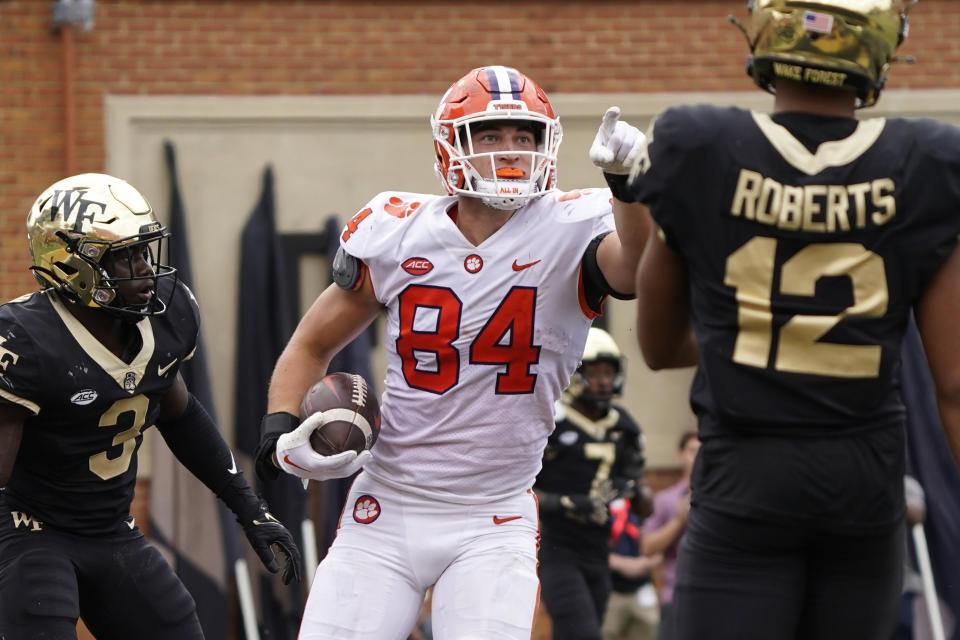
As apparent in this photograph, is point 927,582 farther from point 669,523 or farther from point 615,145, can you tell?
point 615,145

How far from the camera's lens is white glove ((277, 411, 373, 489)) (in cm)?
390

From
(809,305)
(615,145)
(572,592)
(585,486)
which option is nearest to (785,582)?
(809,305)

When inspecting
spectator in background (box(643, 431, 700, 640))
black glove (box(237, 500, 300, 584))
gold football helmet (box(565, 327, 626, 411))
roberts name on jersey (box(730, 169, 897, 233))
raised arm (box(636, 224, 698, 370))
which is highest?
roberts name on jersey (box(730, 169, 897, 233))

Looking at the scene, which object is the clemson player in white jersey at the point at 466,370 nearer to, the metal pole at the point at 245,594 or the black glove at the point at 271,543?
the black glove at the point at 271,543

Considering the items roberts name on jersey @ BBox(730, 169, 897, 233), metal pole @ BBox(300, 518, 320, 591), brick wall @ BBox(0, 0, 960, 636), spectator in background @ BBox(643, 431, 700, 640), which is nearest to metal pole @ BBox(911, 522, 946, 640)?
spectator in background @ BBox(643, 431, 700, 640)

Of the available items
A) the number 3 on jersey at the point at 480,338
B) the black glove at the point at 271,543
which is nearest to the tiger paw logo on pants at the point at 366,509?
the number 3 on jersey at the point at 480,338

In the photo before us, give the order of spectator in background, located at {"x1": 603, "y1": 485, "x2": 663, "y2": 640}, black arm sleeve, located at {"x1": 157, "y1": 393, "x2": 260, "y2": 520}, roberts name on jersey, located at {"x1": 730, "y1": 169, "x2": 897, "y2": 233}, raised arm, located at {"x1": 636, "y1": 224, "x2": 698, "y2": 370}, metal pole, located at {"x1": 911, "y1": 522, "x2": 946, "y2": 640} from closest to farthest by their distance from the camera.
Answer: roberts name on jersey, located at {"x1": 730, "y1": 169, "x2": 897, "y2": 233}
raised arm, located at {"x1": 636, "y1": 224, "x2": 698, "y2": 370}
black arm sleeve, located at {"x1": 157, "y1": 393, "x2": 260, "y2": 520}
spectator in background, located at {"x1": 603, "y1": 485, "x2": 663, "y2": 640}
metal pole, located at {"x1": 911, "y1": 522, "x2": 946, "y2": 640}

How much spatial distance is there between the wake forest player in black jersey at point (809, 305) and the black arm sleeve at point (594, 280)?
108cm

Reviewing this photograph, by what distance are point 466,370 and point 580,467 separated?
11.4 ft

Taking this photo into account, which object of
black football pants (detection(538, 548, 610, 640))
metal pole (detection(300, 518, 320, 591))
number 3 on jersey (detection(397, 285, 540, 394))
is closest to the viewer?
number 3 on jersey (detection(397, 285, 540, 394))

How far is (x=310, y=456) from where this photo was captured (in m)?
3.91

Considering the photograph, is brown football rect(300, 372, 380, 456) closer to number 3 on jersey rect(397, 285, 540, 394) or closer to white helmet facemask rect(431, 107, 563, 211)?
number 3 on jersey rect(397, 285, 540, 394)

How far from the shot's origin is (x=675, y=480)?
9516 millimetres

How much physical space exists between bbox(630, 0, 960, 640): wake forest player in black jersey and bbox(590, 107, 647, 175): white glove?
1.98 ft
